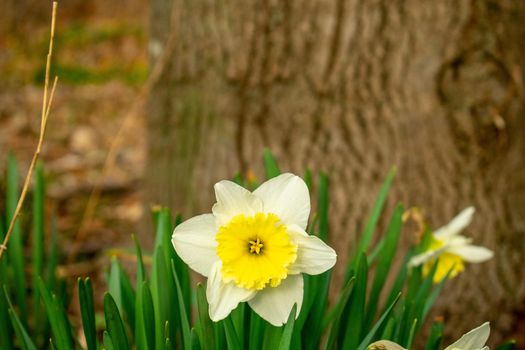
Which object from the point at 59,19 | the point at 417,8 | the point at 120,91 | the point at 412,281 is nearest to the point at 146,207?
the point at 417,8

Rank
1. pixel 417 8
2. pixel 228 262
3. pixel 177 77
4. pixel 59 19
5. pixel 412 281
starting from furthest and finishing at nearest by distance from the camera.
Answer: pixel 59 19 < pixel 177 77 < pixel 417 8 < pixel 412 281 < pixel 228 262

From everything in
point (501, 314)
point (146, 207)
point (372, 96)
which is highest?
point (372, 96)

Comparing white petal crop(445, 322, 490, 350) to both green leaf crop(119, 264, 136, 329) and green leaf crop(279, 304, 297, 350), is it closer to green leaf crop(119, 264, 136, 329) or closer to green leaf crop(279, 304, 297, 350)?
green leaf crop(279, 304, 297, 350)

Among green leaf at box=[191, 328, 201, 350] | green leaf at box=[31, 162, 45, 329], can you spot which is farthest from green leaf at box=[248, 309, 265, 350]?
green leaf at box=[31, 162, 45, 329]

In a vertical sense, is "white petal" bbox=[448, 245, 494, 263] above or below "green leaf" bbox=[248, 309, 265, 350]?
above

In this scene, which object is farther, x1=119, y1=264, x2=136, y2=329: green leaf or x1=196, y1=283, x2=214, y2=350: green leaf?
x1=119, y1=264, x2=136, y2=329: green leaf

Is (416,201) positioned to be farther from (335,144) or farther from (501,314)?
(501,314)
